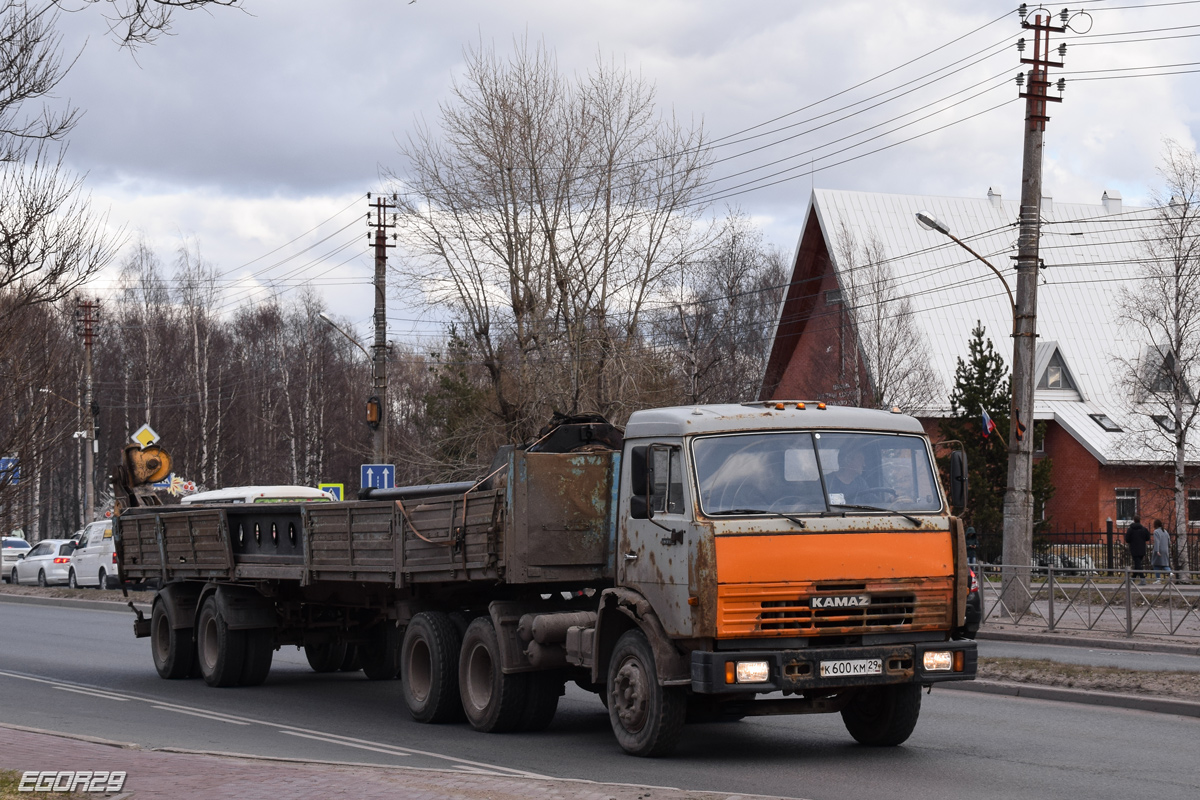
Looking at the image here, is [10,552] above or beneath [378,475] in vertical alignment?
beneath

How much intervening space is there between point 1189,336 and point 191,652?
31.7m

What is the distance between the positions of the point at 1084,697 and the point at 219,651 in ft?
30.3

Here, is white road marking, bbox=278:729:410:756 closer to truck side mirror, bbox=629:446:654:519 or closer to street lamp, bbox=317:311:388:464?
truck side mirror, bbox=629:446:654:519

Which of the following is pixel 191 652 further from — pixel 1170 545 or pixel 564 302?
pixel 1170 545

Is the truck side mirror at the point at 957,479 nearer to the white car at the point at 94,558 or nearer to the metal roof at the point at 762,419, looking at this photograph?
the metal roof at the point at 762,419

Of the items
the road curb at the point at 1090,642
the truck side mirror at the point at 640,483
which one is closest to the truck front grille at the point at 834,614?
the truck side mirror at the point at 640,483

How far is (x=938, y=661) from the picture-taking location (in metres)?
9.97

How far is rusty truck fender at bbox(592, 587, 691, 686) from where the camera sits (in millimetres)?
9859

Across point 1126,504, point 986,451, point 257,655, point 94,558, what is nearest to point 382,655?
point 257,655

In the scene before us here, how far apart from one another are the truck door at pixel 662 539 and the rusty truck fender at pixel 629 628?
0.08 m

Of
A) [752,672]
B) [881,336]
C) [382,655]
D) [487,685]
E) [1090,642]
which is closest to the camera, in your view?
[752,672]

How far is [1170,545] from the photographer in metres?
37.4

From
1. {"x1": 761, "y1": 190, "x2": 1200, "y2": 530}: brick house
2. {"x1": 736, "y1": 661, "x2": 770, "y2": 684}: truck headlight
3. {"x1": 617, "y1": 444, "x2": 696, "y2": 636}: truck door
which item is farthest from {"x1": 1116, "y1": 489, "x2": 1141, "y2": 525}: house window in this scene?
{"x1": 736, "y1": 661, "x2": 770, "y2": 684}: truck headlight

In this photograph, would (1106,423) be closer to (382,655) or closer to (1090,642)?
(1090,642)
